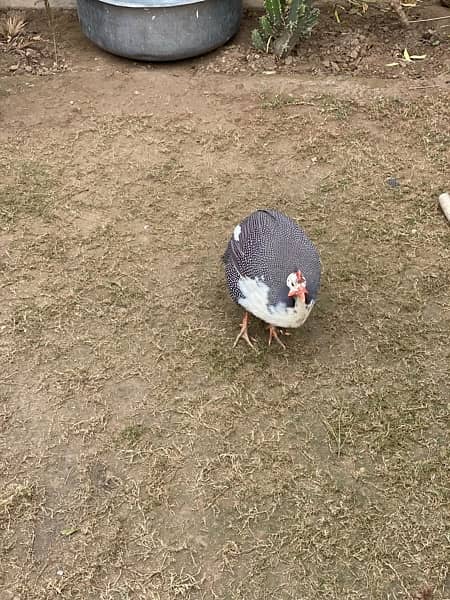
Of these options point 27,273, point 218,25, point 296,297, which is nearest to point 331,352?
point 296,297

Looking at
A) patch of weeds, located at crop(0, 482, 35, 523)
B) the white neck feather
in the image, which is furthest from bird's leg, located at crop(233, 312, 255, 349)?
patch of weeds, located at crop(0, 482, 35, 523)

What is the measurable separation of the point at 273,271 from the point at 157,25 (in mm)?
2372

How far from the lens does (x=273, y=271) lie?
2434mm

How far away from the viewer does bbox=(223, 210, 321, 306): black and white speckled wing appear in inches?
95.7

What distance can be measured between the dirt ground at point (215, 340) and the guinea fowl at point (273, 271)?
28 centimetres

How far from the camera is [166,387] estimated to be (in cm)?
256

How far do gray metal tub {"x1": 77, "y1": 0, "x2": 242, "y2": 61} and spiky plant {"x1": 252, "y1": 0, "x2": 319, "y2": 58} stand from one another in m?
0.26

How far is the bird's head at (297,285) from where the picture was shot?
7.78 ft

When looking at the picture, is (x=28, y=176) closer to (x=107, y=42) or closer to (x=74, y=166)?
(x=74, y=166)

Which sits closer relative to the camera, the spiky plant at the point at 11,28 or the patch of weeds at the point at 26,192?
the patch of weeds at the point at 26,192

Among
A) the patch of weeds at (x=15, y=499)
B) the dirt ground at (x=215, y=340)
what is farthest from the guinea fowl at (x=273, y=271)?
the patch of weeds at (x=15, y=499)

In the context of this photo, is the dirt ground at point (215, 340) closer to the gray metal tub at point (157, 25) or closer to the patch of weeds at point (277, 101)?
the patch of weeds at point (277, 101)

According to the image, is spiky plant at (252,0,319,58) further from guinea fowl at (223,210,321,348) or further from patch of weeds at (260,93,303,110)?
guinea fowl at (223,210,321,348)

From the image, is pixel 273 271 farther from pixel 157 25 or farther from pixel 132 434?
pixel 157 25
